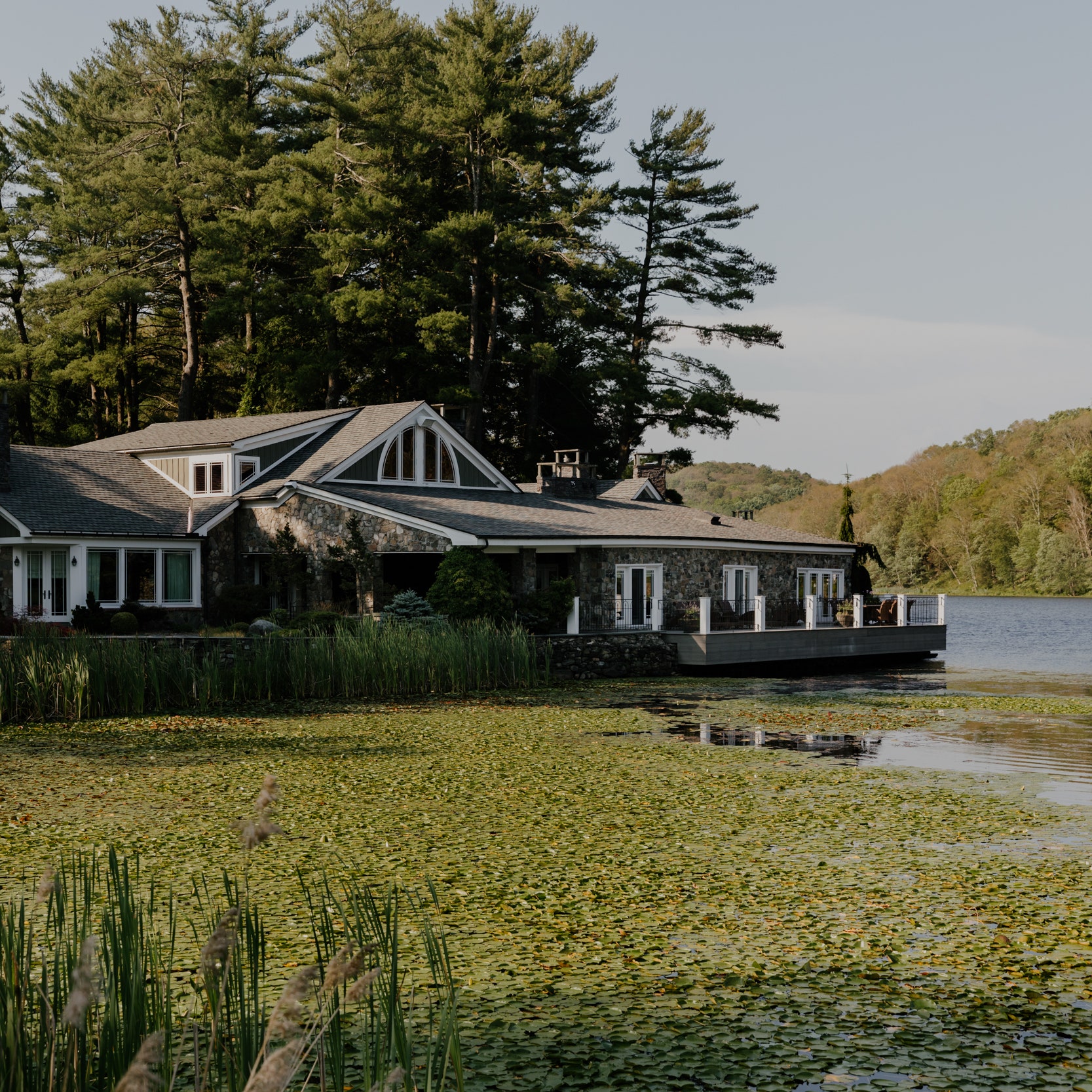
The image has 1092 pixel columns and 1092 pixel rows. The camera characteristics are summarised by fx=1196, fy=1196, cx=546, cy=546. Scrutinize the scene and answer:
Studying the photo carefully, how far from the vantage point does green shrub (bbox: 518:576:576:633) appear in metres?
22.2

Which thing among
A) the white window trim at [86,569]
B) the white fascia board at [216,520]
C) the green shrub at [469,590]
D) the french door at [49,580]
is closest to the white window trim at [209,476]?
the white fascia board at [216,520]

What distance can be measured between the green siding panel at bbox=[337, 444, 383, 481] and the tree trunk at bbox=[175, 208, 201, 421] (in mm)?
11835

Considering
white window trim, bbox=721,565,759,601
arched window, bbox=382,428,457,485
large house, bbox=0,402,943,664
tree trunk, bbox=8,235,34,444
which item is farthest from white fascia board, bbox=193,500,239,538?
tree trunk, bbox=8,235,34,444

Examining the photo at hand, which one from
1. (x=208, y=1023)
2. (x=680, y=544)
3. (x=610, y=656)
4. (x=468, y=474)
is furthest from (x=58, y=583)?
(x=208, y=1023)

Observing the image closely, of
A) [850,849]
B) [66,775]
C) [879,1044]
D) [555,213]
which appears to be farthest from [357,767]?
[555,213]

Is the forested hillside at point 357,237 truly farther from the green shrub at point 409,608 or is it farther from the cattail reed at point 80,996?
the cattail reed at point 80,996

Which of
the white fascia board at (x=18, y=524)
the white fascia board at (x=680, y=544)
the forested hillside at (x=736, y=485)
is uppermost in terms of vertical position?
the forested hillside at (x=736, y=485)

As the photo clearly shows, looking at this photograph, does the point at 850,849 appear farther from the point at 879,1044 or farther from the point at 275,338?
the point at 275,338

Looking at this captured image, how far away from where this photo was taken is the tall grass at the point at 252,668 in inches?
554

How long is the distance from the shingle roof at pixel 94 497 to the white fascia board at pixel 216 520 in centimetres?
21

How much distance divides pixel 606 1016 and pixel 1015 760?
860 centimetres

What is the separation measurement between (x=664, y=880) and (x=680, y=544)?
726 inches

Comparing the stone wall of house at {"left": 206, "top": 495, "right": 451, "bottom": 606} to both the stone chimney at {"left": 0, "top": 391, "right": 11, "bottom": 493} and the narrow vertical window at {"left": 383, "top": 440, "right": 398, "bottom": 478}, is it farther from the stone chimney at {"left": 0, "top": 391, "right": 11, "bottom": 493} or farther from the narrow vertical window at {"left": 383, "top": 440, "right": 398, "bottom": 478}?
the stone chimney at {"left": 0, "top": 391, "right": 11, "bottom": 493}

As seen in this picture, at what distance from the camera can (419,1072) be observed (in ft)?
13.1
